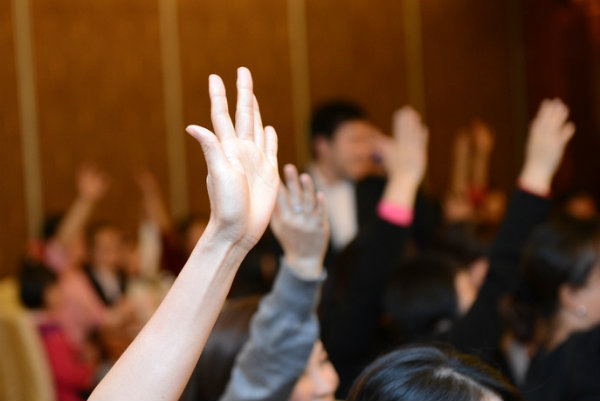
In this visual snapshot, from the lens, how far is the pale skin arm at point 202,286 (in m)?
0.85

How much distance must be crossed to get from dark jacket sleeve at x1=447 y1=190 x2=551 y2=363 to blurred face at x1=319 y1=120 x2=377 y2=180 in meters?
1.28

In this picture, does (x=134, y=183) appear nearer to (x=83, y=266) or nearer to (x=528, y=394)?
(x=83, y=266)

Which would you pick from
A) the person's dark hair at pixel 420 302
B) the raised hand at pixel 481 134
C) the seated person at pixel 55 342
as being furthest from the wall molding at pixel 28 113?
the person's dark hair at pixel 420 302

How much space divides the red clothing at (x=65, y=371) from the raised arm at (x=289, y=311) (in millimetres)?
2083

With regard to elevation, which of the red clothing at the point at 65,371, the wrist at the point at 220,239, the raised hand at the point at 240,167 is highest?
the raised hand at the point at 240,167

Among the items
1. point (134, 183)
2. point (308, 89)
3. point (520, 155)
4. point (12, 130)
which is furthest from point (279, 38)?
point (520, 155)

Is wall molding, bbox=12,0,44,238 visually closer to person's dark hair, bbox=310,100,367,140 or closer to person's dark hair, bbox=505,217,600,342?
person's dark hair, bbox=310,100,367,140

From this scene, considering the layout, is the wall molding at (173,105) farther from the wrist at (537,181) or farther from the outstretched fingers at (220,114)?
the outstretched fingers at (220,114)

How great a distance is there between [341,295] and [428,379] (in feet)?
3.66

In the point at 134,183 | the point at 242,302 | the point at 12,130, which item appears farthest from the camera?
the point at 134,183

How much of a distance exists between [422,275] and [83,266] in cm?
289

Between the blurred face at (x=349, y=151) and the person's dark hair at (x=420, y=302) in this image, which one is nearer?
the person's dark hair at (x=420, y=302)

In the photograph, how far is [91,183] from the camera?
5.59 metres

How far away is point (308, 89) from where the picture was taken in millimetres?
6617
